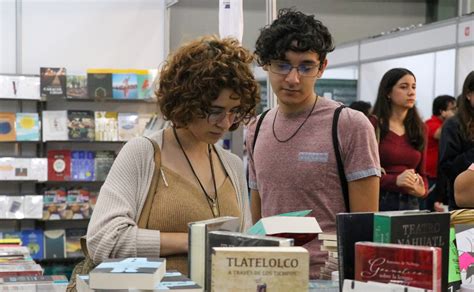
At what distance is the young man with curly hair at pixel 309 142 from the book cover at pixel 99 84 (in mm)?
5028

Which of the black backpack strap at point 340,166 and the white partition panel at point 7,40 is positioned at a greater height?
the white partition panel at point 7,40

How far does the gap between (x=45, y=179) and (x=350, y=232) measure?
607 cm

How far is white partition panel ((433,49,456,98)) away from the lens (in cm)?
677

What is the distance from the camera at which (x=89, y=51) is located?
7.78 m

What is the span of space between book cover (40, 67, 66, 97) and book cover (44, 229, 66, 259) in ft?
4.38

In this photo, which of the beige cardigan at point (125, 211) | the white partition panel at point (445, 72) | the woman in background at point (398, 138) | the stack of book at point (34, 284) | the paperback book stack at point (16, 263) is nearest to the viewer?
the beige cardigan at point (125, 211)

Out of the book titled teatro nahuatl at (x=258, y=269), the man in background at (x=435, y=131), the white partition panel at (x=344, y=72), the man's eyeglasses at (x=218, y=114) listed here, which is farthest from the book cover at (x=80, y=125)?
the book titled teatro nahuatl at (x=258, y=269)

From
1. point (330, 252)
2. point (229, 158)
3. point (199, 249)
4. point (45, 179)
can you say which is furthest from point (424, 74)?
point (199, 249)

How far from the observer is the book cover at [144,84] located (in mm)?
7438

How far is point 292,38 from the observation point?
237cm

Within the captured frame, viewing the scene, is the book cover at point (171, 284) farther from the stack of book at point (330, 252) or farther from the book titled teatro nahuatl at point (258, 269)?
the stack of book at point (330, 252)

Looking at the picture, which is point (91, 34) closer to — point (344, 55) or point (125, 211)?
point (344, 55)

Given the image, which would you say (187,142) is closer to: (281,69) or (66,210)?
(281,69)

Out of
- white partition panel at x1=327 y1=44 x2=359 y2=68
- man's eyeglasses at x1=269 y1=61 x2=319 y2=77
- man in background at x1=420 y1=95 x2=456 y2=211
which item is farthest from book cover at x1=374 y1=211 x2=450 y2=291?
white partition panel at x1=327 y1=44 x2=359 y2=68
